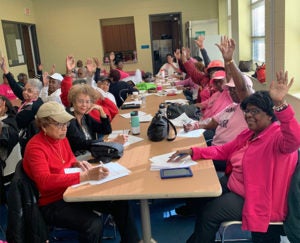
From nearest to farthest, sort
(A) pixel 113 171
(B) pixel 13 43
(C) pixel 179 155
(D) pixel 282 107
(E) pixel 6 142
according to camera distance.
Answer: (D) pixel 282 107 < (A) pixel 113 171 < (C) pixel 179 155 < (E) pixel 6 142 < (B) pixel 13 43

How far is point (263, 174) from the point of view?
1.71m

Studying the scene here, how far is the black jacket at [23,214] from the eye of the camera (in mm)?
1697

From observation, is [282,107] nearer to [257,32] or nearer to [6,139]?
[6,139]

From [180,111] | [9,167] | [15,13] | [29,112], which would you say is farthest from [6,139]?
[15,13]

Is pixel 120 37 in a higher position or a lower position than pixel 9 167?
higher

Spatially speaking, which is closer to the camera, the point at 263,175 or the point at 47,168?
the point at 263,175

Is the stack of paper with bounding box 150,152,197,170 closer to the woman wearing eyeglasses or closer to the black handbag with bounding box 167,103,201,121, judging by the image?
the woman wearing eyeglasses

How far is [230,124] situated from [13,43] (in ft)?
24.1

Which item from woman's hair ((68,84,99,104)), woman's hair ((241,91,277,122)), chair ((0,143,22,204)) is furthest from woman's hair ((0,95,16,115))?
woman's hair ((241,91,277,122))

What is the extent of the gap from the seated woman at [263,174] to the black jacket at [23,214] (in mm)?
928

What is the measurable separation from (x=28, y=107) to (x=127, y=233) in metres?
1.75

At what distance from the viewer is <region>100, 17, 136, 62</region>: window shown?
10000 mm

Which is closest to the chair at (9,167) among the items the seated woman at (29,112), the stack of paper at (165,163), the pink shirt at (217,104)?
the seated woman at (29,112)

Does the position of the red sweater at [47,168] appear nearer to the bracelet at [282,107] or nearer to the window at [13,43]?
the bracelet at [282,107]
